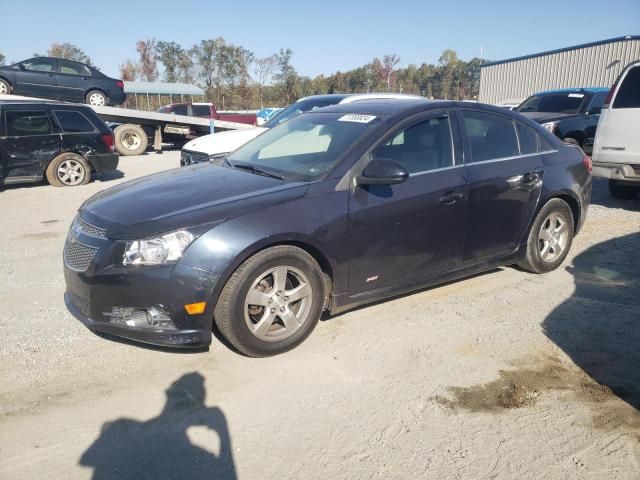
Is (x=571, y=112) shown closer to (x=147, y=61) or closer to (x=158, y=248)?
(x=158, y=248)

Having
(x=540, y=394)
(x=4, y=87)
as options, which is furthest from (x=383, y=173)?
(x=4, y=87)

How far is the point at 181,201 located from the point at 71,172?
8491 mm

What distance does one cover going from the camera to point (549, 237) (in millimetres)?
4957

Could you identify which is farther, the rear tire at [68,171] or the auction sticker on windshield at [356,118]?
the rear tire at [68,171]

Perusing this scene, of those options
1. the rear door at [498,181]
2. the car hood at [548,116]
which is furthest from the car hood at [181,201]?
the car hood at [548,116]

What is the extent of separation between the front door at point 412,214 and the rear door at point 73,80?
14.7 meters

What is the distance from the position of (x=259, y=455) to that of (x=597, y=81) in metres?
30.9

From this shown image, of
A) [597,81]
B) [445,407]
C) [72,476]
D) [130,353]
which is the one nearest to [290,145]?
[130,353]

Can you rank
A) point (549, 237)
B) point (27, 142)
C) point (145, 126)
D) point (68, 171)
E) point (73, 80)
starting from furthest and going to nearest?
point (145, 126), point (73, 80), point (68, 171), point (27, 142), point (549, 237)

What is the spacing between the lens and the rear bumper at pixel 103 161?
1080 centimetres

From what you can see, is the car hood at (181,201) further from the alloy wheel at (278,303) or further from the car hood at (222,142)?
the car hood at (222,142)

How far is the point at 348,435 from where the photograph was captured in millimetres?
2625

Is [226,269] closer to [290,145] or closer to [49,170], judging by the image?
A: [290,145]

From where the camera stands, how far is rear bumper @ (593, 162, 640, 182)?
7.09 meters
